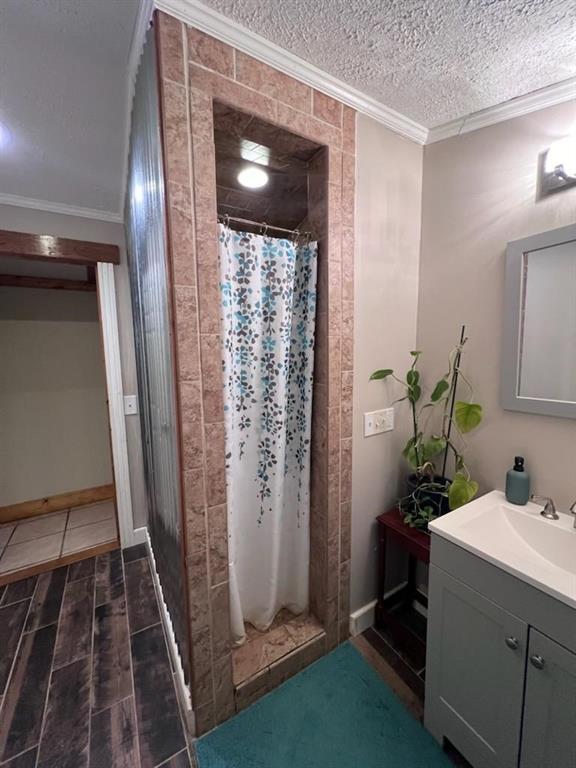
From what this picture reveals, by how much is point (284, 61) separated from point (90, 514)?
135 inches

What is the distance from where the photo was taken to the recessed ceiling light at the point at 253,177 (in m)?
1.41

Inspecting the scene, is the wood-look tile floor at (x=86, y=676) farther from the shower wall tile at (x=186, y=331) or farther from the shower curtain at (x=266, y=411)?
the shower wall tile at (x=186, y=331)

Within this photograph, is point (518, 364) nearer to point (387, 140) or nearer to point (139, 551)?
point (387, 140)

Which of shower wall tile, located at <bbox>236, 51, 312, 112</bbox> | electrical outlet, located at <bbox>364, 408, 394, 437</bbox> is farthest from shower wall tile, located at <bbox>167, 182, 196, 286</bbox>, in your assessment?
electrical outlet, located at <bbox>364, 408, 394, 437</bbox>

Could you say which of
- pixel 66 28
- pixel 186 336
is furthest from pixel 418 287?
pixel 66 28

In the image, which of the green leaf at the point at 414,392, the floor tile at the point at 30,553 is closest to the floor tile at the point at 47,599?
the floor tile at the point at 30,553

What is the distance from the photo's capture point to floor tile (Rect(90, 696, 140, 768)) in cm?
108

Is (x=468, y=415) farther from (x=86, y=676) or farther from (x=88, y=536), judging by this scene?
(x=88, y=536)

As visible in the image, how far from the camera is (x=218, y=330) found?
40.3 inches

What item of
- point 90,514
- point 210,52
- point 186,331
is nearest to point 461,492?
point 186,331

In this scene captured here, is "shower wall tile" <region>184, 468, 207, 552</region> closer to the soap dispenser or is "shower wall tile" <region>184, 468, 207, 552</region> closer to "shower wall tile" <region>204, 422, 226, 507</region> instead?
"shower wall tile" <region>204, 422, 226, 507</region>

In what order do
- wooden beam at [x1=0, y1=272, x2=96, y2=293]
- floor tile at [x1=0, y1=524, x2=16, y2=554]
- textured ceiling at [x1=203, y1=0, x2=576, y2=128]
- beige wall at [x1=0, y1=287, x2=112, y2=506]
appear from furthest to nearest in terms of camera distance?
beige wall at [x1=0, y1=287, x2=112, y2=506], wooden beam at [x1=0, y1=272, x2=96, y2=293], floor tile at [x1=0, y1=524, x2=16, y2=554], textured ceiling at [x1=203, y1=0, x2=576, y2=128]

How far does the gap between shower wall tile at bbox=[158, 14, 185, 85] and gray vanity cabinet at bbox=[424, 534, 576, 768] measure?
5.53 ft

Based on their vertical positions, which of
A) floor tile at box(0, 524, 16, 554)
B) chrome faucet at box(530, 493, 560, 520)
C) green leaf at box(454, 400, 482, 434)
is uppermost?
green leaf at box(454, 400, 482, 434)
